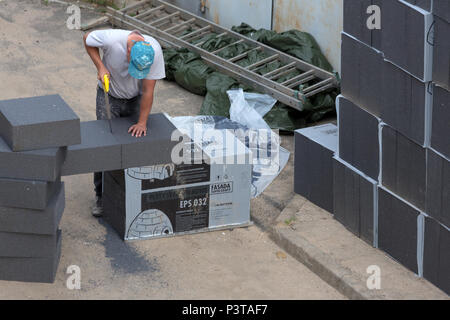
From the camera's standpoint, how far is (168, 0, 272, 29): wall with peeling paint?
33.9ft

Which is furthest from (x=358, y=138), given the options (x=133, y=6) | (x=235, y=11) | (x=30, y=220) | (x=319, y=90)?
(x=133, y=6)

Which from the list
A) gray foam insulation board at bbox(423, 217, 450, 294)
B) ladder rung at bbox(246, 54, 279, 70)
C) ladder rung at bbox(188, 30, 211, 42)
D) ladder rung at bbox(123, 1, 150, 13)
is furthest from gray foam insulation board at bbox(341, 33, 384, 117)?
ladder rung at bbox(123, 1, 150, 13)

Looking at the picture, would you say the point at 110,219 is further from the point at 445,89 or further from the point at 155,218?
the point at 445,89

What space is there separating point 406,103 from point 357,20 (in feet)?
2.61

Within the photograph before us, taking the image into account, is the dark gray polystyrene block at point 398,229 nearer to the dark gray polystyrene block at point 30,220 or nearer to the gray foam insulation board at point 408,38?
the gray foam insulation board at point 408,38

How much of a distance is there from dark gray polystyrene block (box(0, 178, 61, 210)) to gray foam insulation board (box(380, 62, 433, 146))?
2551mm

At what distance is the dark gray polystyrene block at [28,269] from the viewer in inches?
243

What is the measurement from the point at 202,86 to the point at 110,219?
9.55 ft

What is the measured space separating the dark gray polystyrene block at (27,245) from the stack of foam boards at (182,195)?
79 cm

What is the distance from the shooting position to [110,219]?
7.05m

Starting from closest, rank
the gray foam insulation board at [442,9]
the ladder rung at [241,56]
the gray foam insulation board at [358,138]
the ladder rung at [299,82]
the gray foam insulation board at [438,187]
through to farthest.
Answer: the gray foam insulation board at [442,9], the gray foam insulation board at [438,187], the gray foam insulation board at [358,138], the ladder rung at [299,82], the ladder rung at [241,56]

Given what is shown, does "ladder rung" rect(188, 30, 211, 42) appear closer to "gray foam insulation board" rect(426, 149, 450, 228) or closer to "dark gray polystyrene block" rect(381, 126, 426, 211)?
"dark gray polystyrene block" rect(381, 126, 426, 211)

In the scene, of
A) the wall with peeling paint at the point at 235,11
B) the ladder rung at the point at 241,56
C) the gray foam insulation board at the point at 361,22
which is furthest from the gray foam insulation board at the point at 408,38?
the wall with peeling paint at the point at 235,11

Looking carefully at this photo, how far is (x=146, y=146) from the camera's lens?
649 cm
